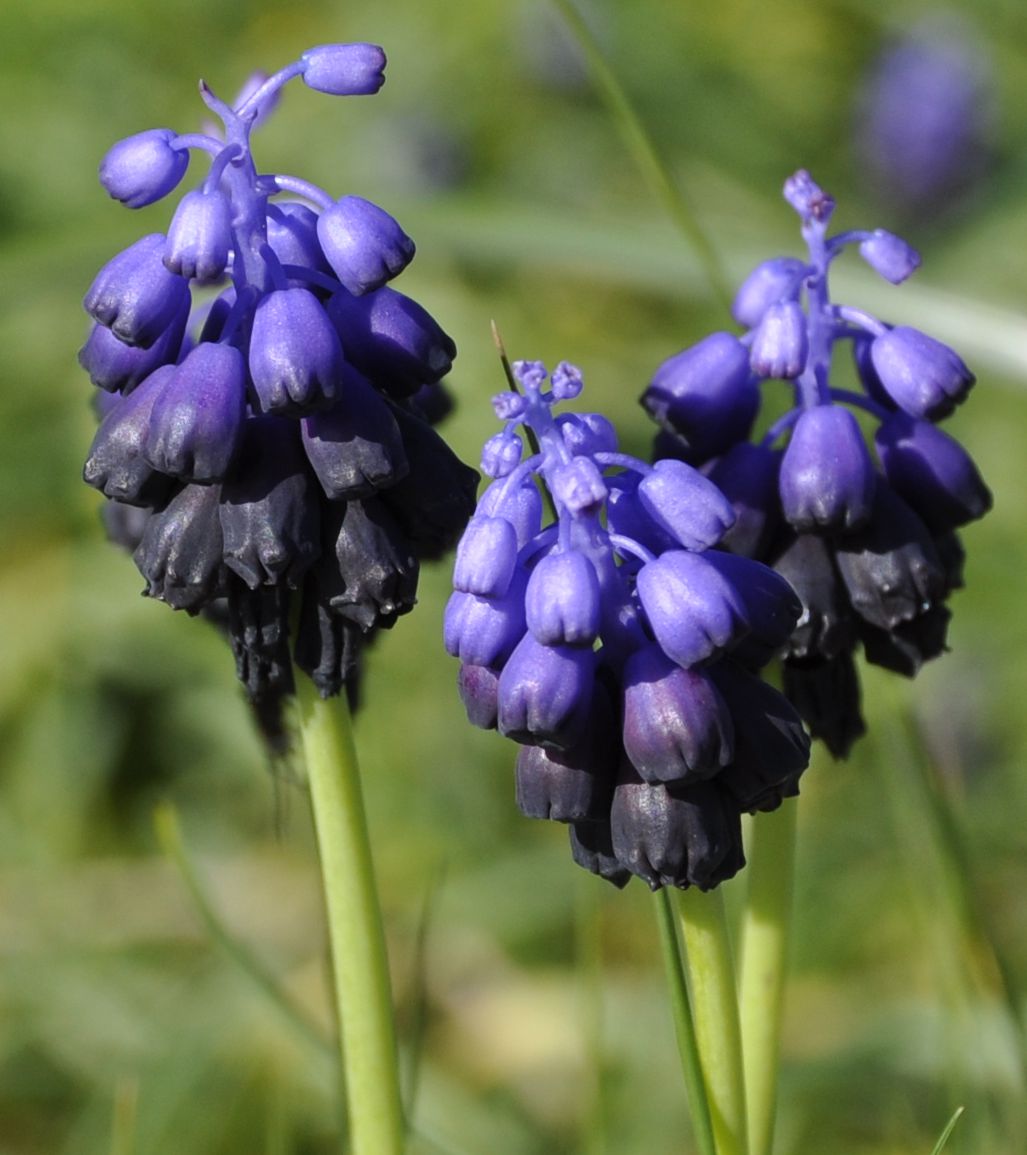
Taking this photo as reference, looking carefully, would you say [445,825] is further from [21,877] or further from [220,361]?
[220,361]

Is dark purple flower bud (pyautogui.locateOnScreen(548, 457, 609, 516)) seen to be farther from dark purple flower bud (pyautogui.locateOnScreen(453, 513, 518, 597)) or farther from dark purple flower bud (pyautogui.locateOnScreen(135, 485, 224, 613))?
dark purple flower bud (pyautogui.locateOnScreen(135, 485, 224, 613))

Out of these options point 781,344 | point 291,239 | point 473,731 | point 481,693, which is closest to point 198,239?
point 291,239

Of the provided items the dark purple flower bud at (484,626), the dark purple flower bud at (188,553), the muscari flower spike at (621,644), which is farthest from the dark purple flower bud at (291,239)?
the dark purple flower bud at (484,626)

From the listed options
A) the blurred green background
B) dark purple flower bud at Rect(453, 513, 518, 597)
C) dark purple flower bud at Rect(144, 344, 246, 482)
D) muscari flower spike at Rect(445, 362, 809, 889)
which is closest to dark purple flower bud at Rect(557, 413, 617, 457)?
muscari flower spike at Rect(445, 362, 809, 889)

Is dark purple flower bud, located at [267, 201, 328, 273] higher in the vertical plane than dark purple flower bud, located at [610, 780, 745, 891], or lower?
higher

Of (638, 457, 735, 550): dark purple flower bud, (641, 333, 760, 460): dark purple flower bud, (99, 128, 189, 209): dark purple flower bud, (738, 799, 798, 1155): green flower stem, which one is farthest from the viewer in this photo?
(738, 799, 798, 1155): green flower stem

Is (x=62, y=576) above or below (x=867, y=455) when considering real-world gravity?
above

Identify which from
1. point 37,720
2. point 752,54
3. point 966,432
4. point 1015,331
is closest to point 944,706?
point 966,432
